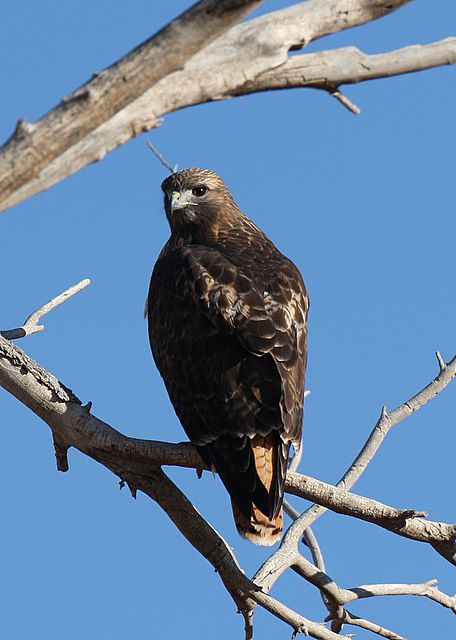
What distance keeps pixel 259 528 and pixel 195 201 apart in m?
2.80

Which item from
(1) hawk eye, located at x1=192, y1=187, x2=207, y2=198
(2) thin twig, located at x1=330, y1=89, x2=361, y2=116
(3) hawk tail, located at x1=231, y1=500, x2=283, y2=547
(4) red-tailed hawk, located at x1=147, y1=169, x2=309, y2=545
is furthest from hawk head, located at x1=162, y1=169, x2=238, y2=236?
(2) thin twig, located at x1=330, y1=89, x2=361, y2=116

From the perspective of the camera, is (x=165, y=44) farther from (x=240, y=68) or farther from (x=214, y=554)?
(x=214, y=554)

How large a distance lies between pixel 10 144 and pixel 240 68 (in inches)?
32.7

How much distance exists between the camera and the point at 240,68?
3.36 metres

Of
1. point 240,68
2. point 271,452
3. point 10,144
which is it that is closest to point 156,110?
point 240,68

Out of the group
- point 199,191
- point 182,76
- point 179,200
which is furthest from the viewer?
point 199,191

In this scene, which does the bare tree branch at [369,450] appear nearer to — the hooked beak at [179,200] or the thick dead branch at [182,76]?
the thick dead branch at [182,76]

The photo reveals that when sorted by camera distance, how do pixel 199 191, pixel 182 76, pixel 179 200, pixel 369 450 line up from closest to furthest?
1. pixel 182 76
2. pixel 369 450
3. pixel 179 200
4. pixel 199 191

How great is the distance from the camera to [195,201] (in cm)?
724

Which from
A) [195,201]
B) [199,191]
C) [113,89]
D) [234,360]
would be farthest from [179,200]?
[113,89]

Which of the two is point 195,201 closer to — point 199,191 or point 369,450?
point 199,191

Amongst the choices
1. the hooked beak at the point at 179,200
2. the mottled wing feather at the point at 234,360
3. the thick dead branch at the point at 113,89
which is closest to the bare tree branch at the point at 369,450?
the mottled wing feather at the point at 234,360

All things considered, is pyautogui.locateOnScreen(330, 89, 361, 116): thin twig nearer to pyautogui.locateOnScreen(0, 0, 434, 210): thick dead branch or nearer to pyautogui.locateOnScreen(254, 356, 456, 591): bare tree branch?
pyautogui.locateOnScreen(0, 0, 434, 210): thick dead branch

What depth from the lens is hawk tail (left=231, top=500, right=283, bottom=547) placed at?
16.7 ft
